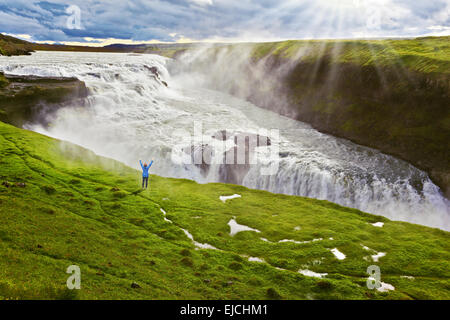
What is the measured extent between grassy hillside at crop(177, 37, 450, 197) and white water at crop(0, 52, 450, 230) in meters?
4.31

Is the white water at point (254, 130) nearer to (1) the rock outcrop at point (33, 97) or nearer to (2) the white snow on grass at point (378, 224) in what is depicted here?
(1) the rock outcrop at point (33, 97)

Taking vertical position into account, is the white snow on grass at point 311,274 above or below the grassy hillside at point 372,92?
below

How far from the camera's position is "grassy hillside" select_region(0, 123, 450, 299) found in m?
15.9

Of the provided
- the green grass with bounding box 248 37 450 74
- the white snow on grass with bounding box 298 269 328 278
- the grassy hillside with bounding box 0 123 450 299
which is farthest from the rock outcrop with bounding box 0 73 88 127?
the green grass with bounding box 248 37 450 74

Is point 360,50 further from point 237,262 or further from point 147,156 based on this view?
point 237,262

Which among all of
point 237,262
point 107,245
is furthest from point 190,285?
point 107,245

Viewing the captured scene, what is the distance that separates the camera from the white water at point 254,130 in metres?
41.8

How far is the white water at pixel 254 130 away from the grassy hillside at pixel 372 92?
431 cm

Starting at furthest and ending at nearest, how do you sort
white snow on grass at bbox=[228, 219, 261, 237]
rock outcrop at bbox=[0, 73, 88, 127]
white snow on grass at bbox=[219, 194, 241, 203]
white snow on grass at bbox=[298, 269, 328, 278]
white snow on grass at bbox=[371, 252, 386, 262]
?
rock outcrop at bbox=[0, 73, 88, 127], white snow on grass at bbox=[219, 194, 241, 203], white snow on grass at bbox=[228, 219, 261, 237], white snow on grass at bbox=[371, 252, 386, 262], white snow on grass at bbox=[298, 269, 328, 278]

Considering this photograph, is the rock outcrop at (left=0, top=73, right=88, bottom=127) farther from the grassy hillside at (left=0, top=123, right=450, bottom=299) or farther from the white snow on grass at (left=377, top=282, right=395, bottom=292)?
the white snow on grass at (left=377, top=282, right=395, bottom=292)

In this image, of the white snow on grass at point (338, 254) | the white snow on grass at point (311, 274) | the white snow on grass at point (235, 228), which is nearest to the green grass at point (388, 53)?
the white snow on grass at point (338, 254)
